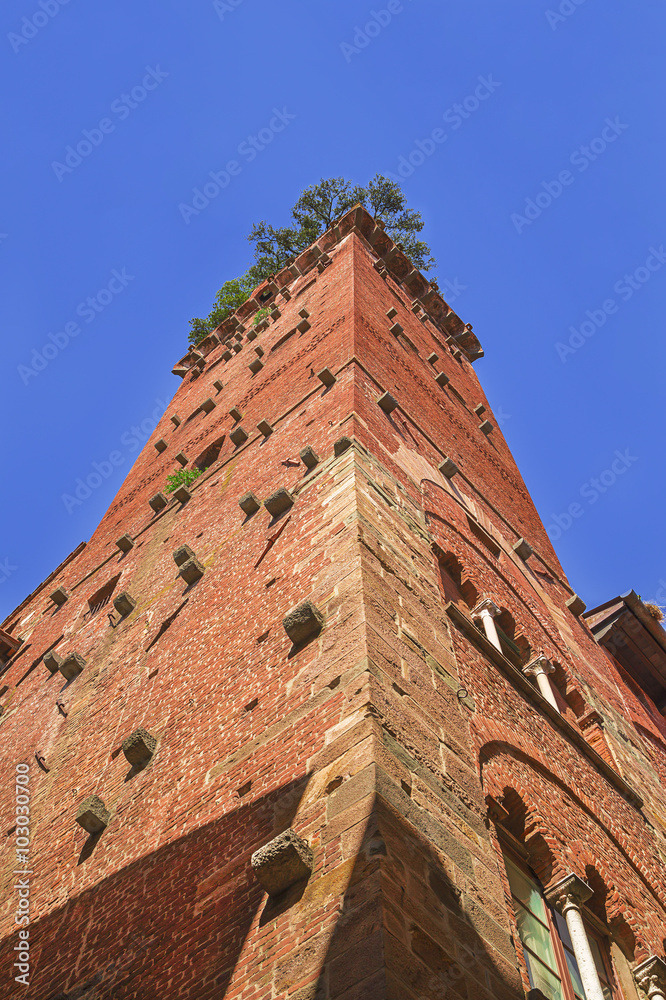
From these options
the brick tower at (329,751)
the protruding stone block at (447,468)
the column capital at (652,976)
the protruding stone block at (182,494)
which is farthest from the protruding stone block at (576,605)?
the column capital at (652,976)

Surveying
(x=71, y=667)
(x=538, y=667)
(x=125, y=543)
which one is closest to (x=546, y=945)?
(x=538, y=667)

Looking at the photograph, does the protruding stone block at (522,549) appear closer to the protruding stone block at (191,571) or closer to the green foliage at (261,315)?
the protruding stone block at (191,571)

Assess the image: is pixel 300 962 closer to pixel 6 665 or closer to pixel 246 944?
pixel 246 944

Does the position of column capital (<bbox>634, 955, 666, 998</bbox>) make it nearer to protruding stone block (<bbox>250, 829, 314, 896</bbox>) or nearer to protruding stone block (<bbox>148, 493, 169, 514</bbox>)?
protruding stone block (<bbox>250, 829, 314, 896</bbox>)

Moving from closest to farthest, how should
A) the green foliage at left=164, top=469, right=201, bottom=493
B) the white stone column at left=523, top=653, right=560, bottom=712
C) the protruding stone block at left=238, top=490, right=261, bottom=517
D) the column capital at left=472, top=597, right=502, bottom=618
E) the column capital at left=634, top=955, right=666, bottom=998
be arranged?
the column capital at left=634, top=955, right=666, bottom=998 < the column capital at left=472, top=597, right=502, bottom=618 < the white stone column at left=523, top=653, right=560, bottom=712 < the protruding stone block at left=238, top=490, right=261, bottom=517 < the green foliage at left=164, top=469, right=201, bottom=493

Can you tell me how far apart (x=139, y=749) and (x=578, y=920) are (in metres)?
3.39

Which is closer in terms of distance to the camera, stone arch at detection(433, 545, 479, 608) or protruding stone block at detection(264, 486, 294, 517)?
protruding stone block at detection(264, 486, 294, 517)

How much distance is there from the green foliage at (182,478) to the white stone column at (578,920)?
28.1ft

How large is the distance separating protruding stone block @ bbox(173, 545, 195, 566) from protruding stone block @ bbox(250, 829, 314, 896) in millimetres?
5620

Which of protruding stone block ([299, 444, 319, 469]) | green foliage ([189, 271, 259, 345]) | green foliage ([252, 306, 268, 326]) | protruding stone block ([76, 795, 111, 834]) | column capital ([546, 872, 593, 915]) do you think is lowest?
column capital ([546, 872, 593, 915])

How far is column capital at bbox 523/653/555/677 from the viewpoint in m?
10.7

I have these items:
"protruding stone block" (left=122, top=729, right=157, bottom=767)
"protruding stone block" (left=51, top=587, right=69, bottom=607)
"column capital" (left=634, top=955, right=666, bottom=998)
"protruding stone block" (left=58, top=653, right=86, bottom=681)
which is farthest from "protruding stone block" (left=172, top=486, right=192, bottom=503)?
"column capital" (left=634, top=955, right=666, bottom=998)

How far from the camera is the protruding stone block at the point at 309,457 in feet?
32.9

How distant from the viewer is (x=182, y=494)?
45.3ft
